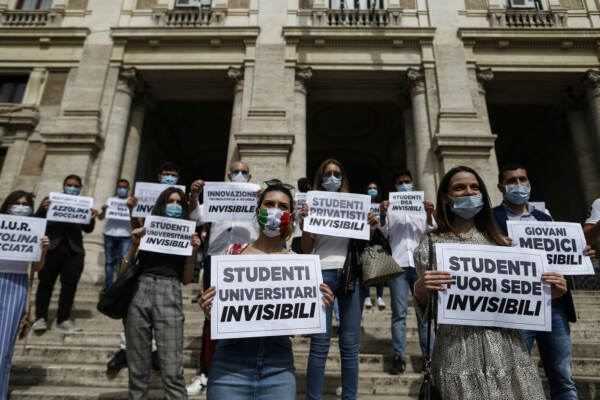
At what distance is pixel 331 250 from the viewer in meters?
3.84

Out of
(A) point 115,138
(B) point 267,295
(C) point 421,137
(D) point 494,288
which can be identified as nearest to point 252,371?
(B) point 267,295

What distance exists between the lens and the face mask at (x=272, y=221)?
2549 mm

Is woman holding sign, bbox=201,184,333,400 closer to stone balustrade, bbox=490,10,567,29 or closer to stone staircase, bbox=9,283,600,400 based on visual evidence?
stone staircase, bbox=9,283,600,400

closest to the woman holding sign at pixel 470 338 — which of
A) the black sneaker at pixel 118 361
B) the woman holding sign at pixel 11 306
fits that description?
the black sneaker at pixel 118 361

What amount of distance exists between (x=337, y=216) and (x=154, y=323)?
204cm

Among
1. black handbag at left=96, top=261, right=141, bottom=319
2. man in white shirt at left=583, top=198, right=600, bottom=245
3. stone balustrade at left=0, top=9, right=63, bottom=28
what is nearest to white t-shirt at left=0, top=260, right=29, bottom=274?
black handbag at left=96, top=261, right=141, bottom=319

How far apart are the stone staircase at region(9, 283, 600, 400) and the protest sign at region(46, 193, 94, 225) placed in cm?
175

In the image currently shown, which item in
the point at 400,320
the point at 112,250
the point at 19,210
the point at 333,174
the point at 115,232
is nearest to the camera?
the point at 333,174

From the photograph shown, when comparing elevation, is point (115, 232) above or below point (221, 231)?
above

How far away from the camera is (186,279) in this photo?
3.97 meters

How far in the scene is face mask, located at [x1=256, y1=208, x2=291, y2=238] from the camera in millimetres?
2549

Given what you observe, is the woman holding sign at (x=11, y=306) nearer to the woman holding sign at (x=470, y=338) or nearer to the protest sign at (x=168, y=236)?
the protest sign at (x=168, y=236)

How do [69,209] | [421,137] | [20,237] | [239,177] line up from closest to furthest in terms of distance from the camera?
[20,237] → [239,177] → [69,209] → [421,137]

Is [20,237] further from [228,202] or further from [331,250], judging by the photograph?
[331,250]
